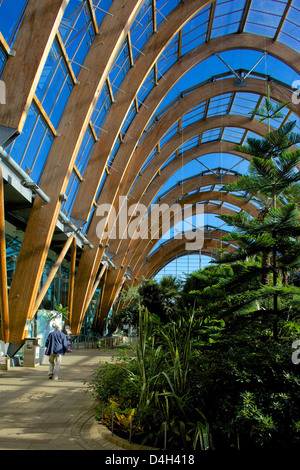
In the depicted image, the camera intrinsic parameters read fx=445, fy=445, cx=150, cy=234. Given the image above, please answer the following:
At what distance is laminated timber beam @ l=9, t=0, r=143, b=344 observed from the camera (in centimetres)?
989

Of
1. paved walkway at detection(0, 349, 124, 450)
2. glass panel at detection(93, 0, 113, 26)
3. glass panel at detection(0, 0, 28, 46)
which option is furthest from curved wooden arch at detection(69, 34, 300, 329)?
paved walkway at detection(0, 349, 124, 450)

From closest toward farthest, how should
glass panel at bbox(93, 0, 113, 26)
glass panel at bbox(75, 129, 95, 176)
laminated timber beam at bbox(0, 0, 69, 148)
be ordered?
laminated timber beam at bbox(0, 0, 69, 148), glass panel at bbox(93, 0, 113, 26), glass panel at bbox(75, 129, 95, 176)

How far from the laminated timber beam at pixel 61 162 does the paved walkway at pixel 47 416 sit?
190cm

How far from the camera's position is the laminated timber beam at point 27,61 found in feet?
24.9

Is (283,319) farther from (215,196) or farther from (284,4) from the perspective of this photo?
(215,196)

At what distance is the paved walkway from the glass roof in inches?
199

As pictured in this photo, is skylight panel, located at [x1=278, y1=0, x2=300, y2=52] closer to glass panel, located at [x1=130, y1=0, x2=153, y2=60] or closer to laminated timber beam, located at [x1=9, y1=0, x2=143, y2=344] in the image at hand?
glass panel, located at [x1=130, y1=0, x2=153, y2=60]

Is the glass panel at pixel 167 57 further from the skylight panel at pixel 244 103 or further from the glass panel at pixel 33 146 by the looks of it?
the glass panel at pixel 33 146

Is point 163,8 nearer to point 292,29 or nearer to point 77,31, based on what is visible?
point 77,31

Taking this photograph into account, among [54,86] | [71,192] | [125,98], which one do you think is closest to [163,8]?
[125,98]

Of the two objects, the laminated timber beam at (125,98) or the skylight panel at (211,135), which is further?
the skylight panel at (211,135)

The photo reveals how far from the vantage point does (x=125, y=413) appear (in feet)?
14.7

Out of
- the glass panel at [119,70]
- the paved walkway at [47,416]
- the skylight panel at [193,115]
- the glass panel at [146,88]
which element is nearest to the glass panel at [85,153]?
the glass panel at [119,70]
